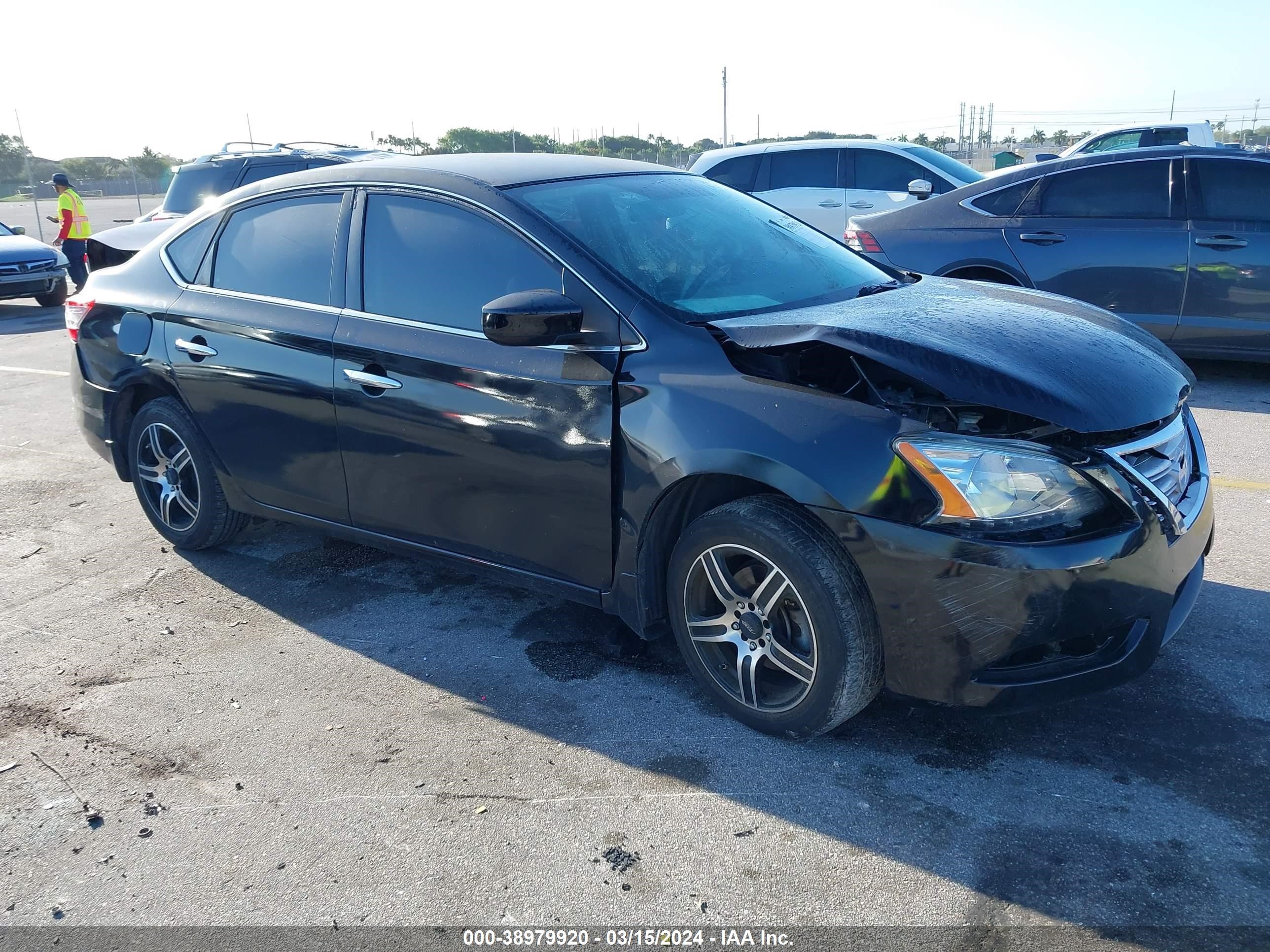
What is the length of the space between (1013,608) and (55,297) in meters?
15.2

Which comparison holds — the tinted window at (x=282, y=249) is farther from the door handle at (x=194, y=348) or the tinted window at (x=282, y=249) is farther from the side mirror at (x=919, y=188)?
the side mirror at (x=919, y=188)

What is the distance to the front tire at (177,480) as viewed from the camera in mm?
4598

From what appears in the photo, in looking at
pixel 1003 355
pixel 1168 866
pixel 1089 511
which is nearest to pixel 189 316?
pixel 1003 355

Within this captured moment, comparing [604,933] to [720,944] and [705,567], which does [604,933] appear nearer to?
[720,944]

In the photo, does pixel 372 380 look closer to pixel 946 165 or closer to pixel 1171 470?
pixel 1171 470

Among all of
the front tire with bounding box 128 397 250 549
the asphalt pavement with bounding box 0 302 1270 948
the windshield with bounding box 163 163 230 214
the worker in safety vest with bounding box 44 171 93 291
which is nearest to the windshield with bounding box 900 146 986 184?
the asphalt pavement with bounding box 0 302 1270 948

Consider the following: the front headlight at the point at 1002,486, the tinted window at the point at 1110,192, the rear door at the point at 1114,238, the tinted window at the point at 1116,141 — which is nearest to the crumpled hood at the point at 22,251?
the rear door at the point at 1114,238

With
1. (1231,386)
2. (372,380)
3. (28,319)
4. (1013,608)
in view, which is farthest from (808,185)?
(28,319)

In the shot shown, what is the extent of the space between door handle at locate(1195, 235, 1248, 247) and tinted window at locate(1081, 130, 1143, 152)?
992 centimetres

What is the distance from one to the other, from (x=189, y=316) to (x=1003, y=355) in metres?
3.31

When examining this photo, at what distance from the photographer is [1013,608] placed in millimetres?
2654

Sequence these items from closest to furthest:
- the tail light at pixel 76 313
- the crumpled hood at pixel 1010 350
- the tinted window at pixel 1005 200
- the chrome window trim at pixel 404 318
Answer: the crumpled hood at pixel 1010 350
the chrome window trim at pixel 404 318
the tail light at pixel 76 313
the tinted window at pixel 1005 200

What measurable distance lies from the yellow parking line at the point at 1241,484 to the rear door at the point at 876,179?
6276 mm

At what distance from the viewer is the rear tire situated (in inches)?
567
